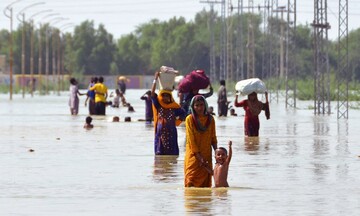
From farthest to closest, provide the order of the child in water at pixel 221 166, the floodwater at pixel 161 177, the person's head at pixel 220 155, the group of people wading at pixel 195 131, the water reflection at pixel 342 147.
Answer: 1. the water reflection at pixel 342 147
2. the group of people wading at pixel 195 131
3. the person's head at pixel 220 155
4. the child in water at pixel 221 166
5. the floodwater at pixel 161 177

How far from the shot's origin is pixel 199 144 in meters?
16.8

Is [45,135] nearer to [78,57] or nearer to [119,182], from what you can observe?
[119,182]

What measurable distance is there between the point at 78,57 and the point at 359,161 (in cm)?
17160

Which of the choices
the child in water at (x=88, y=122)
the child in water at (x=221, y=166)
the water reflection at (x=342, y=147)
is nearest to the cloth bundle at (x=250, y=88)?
the water reflection at (x=342, y=147)

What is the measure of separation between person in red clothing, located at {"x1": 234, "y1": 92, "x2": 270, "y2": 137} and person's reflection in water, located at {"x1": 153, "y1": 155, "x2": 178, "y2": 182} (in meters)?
6.82

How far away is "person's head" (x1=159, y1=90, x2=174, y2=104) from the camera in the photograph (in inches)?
901

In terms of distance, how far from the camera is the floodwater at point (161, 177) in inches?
571

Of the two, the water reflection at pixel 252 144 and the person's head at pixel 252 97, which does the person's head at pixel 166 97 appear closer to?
the water reflection at pixel 252 144

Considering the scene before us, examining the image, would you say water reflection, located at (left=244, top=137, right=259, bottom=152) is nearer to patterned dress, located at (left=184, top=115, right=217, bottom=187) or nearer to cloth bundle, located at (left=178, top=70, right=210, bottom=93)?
cloth bundle, located at (left=178, top=70, right=210, bottom=93)

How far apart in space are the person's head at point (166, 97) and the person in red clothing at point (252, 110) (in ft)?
20.8

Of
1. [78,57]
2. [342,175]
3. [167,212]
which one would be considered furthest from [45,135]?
[78,57]

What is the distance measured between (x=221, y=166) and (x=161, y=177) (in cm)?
267

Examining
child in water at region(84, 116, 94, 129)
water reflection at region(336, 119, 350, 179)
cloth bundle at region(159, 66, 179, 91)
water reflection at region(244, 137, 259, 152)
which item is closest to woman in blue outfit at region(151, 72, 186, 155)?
cloth bundle at region(159, 66, 179, 91)

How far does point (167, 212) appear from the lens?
45.7 feet
